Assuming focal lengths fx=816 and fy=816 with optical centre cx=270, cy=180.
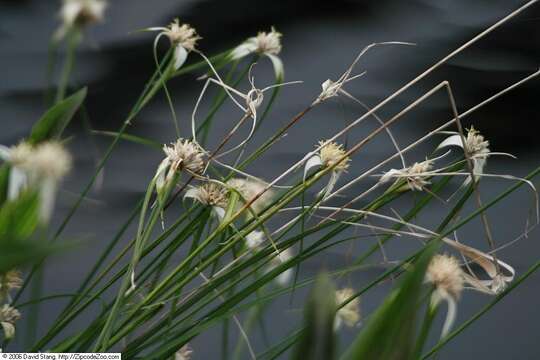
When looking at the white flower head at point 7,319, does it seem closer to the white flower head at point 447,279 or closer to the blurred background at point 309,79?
the white flower head at point 447,279

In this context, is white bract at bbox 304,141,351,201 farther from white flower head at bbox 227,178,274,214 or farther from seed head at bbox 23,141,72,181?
seed head at bbox 23,141,72,181

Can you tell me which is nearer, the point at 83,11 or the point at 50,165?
the point at 50,165

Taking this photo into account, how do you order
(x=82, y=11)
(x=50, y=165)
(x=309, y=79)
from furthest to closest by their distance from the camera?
(x=309, y=79) < (x=82, y=11) < (x=50, y=165)

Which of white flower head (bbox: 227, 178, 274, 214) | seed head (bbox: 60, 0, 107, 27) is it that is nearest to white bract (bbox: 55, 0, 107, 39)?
seed head (bbox: 60, 0, 107, 27)

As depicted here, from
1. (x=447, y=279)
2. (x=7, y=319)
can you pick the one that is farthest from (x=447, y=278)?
(x=7, y=319)

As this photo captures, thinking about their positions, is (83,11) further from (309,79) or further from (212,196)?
(309,79)

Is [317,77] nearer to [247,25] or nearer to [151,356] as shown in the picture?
[247,25]

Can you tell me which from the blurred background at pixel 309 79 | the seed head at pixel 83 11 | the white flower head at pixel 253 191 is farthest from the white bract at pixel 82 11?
the blurred background at pixel 309 79
